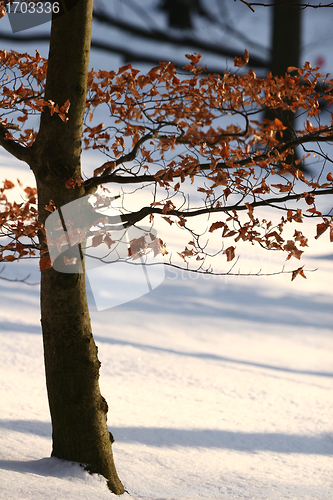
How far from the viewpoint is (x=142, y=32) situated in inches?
389

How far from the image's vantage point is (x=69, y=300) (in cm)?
421

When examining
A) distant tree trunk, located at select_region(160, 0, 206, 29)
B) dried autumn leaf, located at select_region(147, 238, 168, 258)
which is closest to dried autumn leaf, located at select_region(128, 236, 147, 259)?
dried autumn leaf, located at select_region(147, 238, 168, 258)

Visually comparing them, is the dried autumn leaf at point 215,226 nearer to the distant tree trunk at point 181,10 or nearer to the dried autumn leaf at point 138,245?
the dried autumn leaf at point 138,245

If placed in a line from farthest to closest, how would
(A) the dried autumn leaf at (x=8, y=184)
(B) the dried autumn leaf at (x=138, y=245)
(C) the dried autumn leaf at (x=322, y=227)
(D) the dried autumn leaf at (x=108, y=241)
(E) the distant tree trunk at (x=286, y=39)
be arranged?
(E) the distant tree trunk at (x=286, y=39) < (A) the dried autumn leaf at (x=8, y=184) < (B) the dried autumn leaf at (x=138, y=245) < (D) the dried autumn leaf at (x=108, y=241) < (C) the dried autumn leaf at (x=322, y=227)

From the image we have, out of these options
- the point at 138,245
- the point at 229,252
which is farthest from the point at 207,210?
the point at 138,245

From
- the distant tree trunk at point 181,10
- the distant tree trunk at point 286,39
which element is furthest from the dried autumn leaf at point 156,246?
the distant tree trunk at point 181,10

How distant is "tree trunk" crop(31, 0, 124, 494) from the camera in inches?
161

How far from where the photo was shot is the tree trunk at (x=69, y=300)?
4.09 m

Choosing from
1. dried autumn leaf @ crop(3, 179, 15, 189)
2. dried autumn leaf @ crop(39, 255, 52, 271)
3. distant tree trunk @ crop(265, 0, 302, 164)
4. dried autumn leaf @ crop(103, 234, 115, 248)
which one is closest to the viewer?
dried autumn leaf @ crop(39, 255, 52, 271)

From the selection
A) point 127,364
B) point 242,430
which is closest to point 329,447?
point 242,430

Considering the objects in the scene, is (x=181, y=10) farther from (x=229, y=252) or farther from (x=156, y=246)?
(x=229, y=252)

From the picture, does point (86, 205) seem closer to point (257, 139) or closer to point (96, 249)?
point (96, 249)

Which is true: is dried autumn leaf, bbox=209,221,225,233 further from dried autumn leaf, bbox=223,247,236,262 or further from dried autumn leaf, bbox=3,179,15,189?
dried autumn leaf, bbox=3,179,15,189

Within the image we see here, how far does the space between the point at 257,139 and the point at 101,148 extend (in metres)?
1.82
